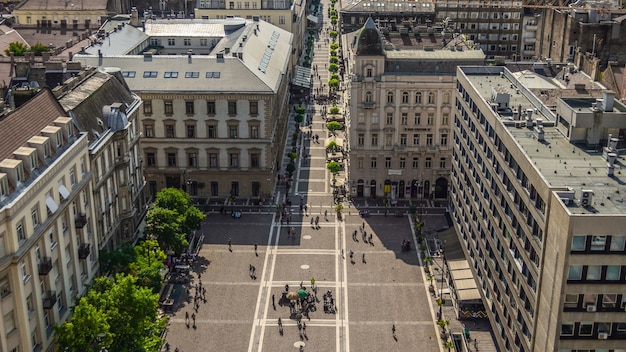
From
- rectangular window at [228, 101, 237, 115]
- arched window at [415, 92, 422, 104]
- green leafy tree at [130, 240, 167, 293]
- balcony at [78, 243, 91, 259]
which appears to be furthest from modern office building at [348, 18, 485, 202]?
balcony at [78, 243, 91, 259]

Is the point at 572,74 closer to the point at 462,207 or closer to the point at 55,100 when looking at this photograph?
the point at 462,207

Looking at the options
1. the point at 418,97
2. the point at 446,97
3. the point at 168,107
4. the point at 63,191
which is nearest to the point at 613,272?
the point at 63,191

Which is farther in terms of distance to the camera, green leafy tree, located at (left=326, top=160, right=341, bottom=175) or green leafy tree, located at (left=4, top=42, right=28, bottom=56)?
green leafy tree, located at (left=4, top=42, right=28, bottom=56)

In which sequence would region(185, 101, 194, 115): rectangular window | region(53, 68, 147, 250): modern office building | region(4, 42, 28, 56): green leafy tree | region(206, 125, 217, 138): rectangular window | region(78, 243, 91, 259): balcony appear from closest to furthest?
region(78, 243, 91, 259): balcony
region(53, 68, 147, 250): modern office building
region(185, 101, 194, 115): rectangular window
region(206, 125, 217, 138): rectangular window
region(4, 42, 28, 56): green leafy tree

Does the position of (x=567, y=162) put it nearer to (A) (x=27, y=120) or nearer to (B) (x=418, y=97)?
(A) (x=27, y=120)

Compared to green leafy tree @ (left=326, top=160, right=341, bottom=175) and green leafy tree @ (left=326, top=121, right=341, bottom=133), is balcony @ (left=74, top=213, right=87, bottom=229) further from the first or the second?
green leafy tree @ (left=326, top=121, right=341, bottom=133)

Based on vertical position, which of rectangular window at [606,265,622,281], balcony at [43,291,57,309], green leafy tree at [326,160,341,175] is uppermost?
rectangular window at [606,265,622,281]

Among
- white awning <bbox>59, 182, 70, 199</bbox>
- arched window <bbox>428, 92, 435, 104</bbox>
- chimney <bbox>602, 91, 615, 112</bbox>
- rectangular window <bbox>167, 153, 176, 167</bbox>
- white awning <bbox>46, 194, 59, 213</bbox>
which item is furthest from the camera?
rectangular window <bbox>167, 153, 176, 167</bbox>
